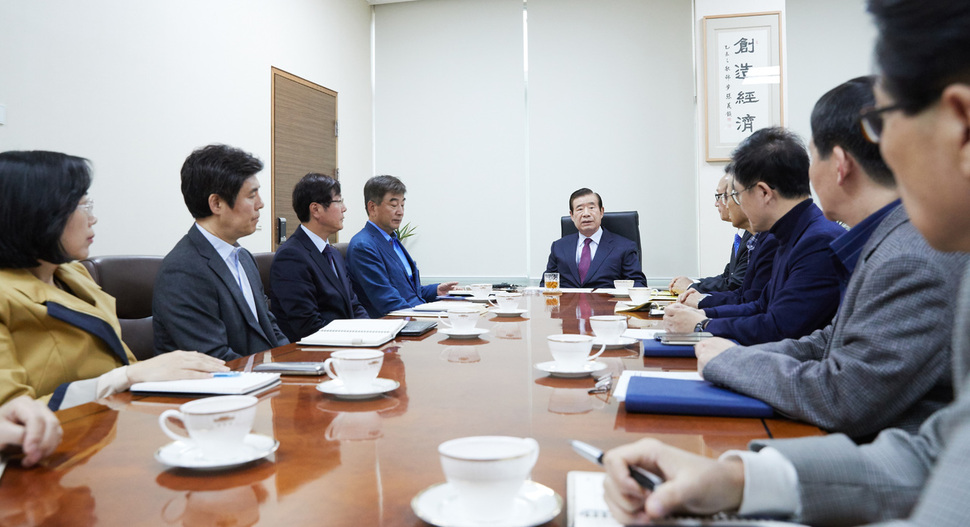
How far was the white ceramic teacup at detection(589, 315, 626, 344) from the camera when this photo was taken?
1.72m

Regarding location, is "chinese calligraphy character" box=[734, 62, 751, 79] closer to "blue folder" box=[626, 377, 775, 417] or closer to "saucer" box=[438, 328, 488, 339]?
"saucer" box=[438, 328, 488, 339]

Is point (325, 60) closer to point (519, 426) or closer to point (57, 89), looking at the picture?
point (57, 89)

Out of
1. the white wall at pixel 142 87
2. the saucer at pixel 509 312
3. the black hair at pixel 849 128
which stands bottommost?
the saucer at pixel 509 312

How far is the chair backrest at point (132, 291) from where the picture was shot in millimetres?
2350

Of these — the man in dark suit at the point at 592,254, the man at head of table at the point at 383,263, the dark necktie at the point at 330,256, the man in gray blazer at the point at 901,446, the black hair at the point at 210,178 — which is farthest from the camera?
the man in dark suit at the point at 592,254

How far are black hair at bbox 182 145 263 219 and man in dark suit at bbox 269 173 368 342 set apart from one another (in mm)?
566

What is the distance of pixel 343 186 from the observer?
6.05 meters

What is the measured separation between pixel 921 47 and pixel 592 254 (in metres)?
4.23

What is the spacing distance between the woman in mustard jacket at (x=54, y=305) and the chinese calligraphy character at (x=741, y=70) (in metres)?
4.87

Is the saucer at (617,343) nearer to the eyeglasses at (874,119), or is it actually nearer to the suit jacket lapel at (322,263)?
the eyeglasses at (874,119)

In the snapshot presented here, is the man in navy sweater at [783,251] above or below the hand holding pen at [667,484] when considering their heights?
above

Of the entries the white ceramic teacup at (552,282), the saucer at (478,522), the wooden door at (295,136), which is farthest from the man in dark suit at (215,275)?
the wooden door at (295,136)

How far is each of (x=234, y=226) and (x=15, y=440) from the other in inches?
60.9

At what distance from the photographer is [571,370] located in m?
1.39
